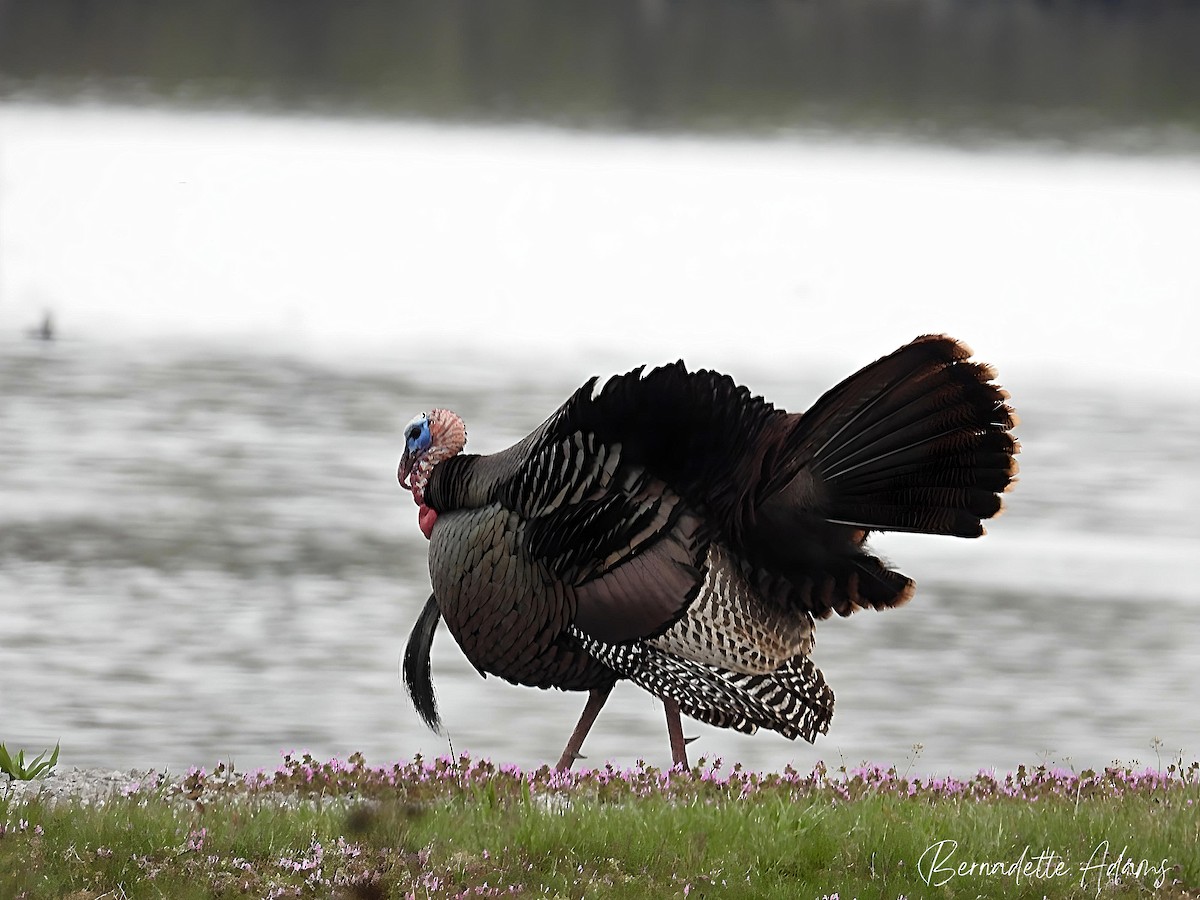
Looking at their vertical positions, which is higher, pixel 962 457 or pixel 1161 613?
pixel 962 457

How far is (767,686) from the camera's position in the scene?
7664 mm

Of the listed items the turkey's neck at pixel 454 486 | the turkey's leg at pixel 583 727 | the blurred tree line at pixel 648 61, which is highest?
the blurred tree line at pixel 648 61

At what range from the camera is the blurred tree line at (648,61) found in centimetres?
4619

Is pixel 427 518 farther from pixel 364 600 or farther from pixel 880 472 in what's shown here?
pixel 364 600

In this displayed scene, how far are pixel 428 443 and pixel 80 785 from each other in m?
2.03

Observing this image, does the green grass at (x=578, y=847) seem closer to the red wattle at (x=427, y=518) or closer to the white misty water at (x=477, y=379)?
the red wattle at (x=427, y=518)

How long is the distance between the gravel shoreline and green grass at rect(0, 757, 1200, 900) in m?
0.17

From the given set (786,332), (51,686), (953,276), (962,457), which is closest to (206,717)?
(51,686)

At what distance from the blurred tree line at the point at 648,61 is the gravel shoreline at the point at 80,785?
37.1 metres

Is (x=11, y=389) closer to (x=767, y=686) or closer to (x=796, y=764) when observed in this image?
(x=796, y=764)

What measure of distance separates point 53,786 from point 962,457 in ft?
12.9

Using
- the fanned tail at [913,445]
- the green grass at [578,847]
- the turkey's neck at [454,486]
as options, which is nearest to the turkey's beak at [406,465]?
the turkey's neck at [454,486]

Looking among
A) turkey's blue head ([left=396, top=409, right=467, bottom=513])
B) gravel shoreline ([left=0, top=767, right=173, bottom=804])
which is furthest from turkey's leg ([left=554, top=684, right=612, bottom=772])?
gravel shoreline ([left=0, top=767, right=173, bottom=804])

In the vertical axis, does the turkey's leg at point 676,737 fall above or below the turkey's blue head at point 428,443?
below
